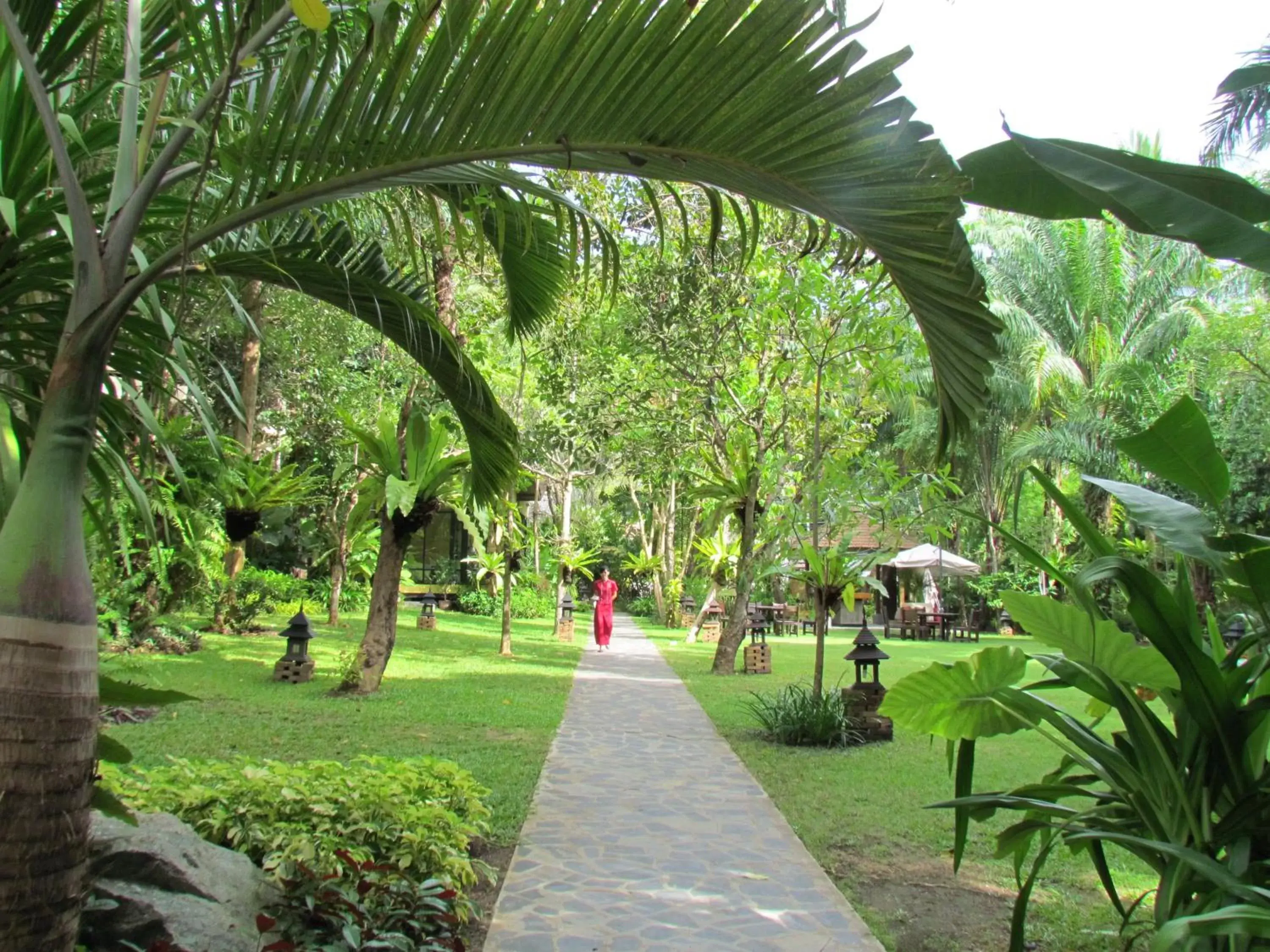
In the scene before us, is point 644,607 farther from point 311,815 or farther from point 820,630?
point 311,815

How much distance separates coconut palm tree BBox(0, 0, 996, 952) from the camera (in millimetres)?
1733

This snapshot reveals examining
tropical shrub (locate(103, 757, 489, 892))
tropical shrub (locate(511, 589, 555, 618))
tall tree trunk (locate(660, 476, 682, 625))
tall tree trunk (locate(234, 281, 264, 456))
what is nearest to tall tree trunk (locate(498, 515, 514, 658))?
tall tree trunk (locate(234, 281, 264, 456))

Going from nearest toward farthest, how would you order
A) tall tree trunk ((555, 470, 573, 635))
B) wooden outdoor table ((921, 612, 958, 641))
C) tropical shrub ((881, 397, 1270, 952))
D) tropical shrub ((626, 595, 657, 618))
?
tropical shrub ((881, 397, 1270, 952)) → tall tree trunk ((555, 470, 573, 635)) → wooden outdoor table ((921, 612, 958, 641)) → tropical shrub ((626, 595, 657, 618))

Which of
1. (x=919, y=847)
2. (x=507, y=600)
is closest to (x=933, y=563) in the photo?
(x=507, y=600)

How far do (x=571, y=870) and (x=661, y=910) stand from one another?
0.66m

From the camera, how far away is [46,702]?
5.55 feet

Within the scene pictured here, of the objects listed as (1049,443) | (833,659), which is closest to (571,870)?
(833,659)

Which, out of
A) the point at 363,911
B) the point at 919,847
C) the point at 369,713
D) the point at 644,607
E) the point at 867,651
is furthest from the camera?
the point at 644,607

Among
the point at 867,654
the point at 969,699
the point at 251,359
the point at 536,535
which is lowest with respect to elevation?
the point at 867,654

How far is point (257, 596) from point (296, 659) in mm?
5980

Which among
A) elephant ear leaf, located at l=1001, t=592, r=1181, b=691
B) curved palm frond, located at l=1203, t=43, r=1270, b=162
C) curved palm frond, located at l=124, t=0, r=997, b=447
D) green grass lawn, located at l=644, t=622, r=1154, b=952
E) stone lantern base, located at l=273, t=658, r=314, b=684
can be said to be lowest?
green grass lawn, located at l=644, t=622, r=1154, b=952

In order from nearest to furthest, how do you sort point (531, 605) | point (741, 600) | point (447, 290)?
1. point (447, 290)
2. point (741, 600)
3. point (531, 605)

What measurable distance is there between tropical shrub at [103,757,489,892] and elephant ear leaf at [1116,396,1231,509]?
2.90 meters

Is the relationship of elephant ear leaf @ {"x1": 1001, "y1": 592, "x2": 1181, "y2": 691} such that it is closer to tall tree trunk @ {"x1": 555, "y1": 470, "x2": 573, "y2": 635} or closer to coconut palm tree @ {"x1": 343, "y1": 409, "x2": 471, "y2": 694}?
coconut palm tree @ {"x1": 343, "y1": 409, "x2": 471, "y2": 694}
